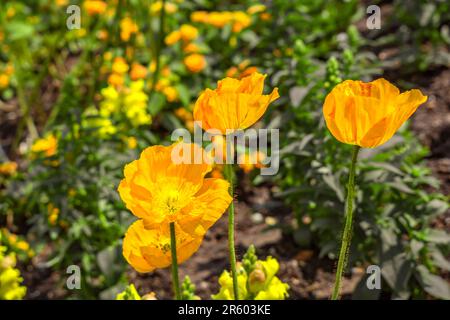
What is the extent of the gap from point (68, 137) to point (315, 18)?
1.72 m

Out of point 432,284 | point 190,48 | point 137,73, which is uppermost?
point 190,48

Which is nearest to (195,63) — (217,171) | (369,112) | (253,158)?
(217,171)

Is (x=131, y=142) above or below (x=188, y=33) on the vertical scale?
below

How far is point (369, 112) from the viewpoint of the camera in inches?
63.7

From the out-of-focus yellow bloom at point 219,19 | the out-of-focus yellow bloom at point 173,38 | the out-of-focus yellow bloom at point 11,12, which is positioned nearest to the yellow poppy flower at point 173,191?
the out-of-focus yellow bloom at point 173,38

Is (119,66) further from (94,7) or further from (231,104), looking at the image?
(231,104)

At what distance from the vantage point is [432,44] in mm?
4348

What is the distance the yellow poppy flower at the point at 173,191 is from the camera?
166 centimetres

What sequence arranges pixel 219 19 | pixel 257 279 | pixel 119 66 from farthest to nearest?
1. pixel 219 19
2. pixel 119 66
3. pixel 257 279

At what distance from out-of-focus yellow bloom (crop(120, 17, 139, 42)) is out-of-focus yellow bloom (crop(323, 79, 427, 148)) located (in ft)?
8.92

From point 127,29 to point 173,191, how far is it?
2666mm

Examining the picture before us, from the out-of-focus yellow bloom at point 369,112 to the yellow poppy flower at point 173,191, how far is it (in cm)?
28
